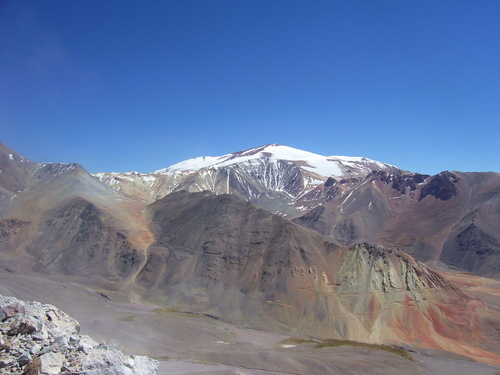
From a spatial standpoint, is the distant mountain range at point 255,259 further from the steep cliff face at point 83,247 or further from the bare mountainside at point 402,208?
the bare mountainside at point 402,208

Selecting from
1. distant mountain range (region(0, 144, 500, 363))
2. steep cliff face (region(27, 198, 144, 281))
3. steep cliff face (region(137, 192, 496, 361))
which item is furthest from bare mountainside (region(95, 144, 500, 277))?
steep cliff face (region(137, 192, 496, 361))

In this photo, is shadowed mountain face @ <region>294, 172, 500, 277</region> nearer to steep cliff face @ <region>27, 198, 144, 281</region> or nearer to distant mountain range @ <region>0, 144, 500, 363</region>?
distant mountain range @ <region>0, 144, 500, 363</region>

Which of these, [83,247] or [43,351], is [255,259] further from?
[43,351]

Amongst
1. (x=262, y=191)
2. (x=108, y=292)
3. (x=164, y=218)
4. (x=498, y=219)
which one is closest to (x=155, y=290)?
(x=108, y=292)

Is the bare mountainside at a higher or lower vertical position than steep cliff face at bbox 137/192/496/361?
higher

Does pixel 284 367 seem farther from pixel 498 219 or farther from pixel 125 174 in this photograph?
pixel 125 174

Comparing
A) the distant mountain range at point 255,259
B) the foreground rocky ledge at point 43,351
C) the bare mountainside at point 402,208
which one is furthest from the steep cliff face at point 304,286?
the bare mountainside at point 402,208
